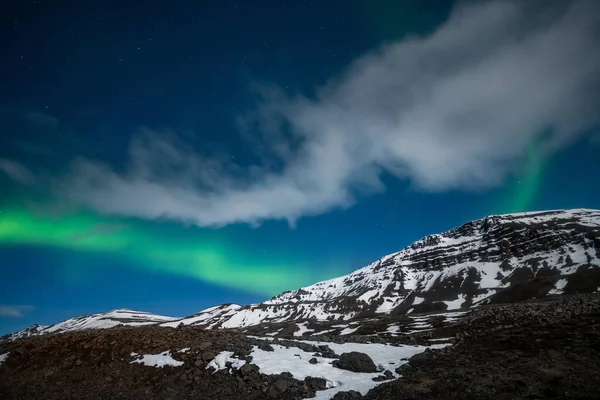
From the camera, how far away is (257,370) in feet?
62.5

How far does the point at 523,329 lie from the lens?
85.7ft

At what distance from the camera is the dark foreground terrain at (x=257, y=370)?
14469 millimetres

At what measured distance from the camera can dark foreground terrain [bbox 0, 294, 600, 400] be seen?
14.5 m

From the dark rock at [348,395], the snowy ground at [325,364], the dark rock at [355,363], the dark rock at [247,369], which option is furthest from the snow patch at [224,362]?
the dark rock at [348,395]

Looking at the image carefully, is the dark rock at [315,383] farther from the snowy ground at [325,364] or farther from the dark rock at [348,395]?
the dark rock at [348,395]

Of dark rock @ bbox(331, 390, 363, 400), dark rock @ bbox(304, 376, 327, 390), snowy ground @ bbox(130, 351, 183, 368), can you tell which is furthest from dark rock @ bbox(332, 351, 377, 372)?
snowy ground @ bbox(130, 351, 183, 368)

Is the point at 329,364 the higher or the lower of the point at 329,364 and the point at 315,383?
the higher

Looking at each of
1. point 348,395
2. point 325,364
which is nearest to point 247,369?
point 325,364

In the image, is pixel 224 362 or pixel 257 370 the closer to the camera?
pixel 257 370

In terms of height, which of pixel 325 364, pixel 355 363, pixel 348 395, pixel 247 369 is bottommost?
pixel 348 395

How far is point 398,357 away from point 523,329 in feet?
40.1

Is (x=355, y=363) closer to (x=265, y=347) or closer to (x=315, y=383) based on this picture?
(x=315, y=383)

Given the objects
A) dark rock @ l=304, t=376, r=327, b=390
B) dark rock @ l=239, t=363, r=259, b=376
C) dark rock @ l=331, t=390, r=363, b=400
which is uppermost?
dark rock @ l=239, t=363, r=259, b=376

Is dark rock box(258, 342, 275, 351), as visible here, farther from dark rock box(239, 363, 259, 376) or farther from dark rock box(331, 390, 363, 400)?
dark rock box(331, 390, 363, 400)
